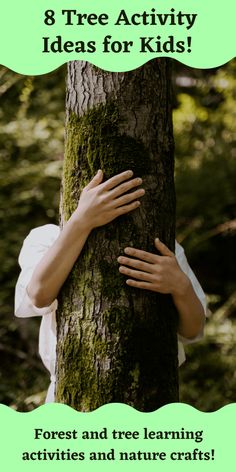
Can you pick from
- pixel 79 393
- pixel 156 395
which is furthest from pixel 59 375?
pixel 156 395

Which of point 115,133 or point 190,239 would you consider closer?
point 115,133

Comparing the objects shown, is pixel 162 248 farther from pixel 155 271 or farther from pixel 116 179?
pixel 116 179

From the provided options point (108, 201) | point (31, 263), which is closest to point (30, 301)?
point (31, 263)

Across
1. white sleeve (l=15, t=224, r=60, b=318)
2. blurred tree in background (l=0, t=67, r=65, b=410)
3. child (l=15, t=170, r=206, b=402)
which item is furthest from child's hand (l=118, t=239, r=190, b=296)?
blurred tree in background (l=0, t=67, r=65, b=410)

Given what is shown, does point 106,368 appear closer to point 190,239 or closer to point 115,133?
point 115,133

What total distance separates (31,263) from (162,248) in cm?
49

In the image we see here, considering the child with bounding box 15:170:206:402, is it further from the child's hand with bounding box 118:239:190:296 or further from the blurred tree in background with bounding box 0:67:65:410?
the blurred tree in background with bounding box 0:67:65:410

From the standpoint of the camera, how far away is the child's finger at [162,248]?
1857 mm

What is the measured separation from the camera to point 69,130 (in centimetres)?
196

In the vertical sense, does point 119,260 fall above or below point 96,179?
below

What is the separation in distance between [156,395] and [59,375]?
1.11 feet

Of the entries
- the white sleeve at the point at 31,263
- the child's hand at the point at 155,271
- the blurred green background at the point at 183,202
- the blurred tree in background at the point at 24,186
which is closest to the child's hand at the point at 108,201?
the child's hand at the point at 155,271

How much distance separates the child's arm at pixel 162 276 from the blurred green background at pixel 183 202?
233 centimetres

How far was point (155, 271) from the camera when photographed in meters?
1.83
